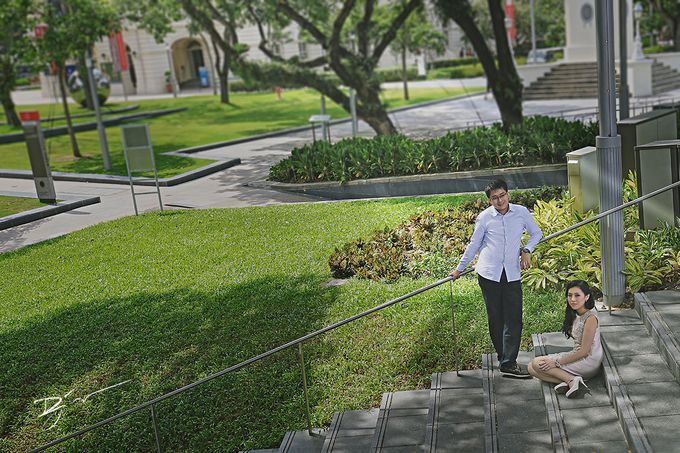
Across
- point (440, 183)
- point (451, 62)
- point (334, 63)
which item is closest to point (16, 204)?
point (440, 183)

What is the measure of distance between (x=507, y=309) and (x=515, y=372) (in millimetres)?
555

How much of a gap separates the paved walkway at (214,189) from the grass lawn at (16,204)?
0.81 metres

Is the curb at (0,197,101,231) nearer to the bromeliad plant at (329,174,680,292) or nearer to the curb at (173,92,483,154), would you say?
the bromeliad plant at (329,174,680,292)

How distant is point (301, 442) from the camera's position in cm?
746

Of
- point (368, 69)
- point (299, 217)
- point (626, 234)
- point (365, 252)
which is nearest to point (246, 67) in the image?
point (368, 69)

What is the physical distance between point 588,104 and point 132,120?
19.4 metres

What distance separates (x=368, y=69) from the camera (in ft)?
78.3

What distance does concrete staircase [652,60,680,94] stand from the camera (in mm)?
34625

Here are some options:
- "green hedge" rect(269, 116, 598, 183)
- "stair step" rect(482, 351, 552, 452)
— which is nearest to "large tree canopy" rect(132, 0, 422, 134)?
"green hedge" rect(269, 116, 598, 183)

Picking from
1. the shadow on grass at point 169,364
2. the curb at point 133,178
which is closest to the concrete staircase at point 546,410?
the shadow on grass at point 169,364

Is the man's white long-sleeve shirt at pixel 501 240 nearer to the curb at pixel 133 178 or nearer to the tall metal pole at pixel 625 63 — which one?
the tall metal pole at pixel 625 63

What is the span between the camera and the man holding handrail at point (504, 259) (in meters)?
7.22

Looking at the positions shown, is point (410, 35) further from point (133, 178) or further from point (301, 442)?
point (301, 442)

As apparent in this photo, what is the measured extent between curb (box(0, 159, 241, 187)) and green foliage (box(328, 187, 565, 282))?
28.3ft
